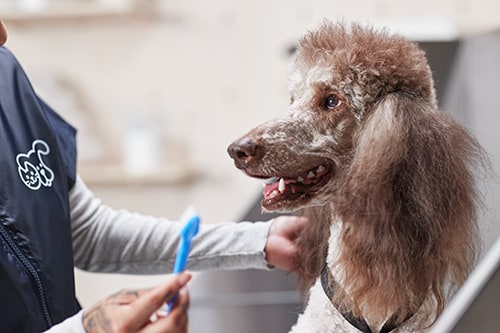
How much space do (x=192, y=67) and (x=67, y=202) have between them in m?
1.66

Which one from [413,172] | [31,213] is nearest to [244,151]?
[413,172]

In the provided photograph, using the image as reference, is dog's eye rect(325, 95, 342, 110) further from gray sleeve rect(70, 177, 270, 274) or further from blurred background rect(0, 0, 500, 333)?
blurred background rect(0, 0, 500, 333)

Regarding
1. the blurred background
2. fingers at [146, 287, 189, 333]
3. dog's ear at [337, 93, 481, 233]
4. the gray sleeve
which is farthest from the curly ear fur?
the blurred background

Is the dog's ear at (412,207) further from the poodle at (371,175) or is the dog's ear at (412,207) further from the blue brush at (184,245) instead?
the blue brush at (184,245)

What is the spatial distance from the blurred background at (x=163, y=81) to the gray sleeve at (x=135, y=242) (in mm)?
1372

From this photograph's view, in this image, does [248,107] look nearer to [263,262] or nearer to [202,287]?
[202,287]

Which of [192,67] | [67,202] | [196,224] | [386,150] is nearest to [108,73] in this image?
[192,67]

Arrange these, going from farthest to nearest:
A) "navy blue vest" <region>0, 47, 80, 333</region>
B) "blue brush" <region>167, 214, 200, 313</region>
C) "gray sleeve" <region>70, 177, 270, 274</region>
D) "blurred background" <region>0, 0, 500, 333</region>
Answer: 1. "blurred background" <region>0, 0, 500, 333</region>
2. "gray sleeve" <region>70, 177, 270, 274</region>
3. "navy blue vest" <region>0, 47, 80, 333</region>
4. "blue brush" <region>167, 214, 200, 313</region>

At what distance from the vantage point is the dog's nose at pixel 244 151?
786 mm

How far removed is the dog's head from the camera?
0.78 meters

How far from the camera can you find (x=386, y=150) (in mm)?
721

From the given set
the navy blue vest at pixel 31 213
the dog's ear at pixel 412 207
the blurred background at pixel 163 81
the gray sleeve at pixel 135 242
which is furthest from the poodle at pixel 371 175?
the blurred background at pixel 163 81

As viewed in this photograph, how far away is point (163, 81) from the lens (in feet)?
8.86


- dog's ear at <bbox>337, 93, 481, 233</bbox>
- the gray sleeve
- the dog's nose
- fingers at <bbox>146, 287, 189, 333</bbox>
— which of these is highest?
dog's ear at <bbox>337, 93, 481, 233</bbox>
